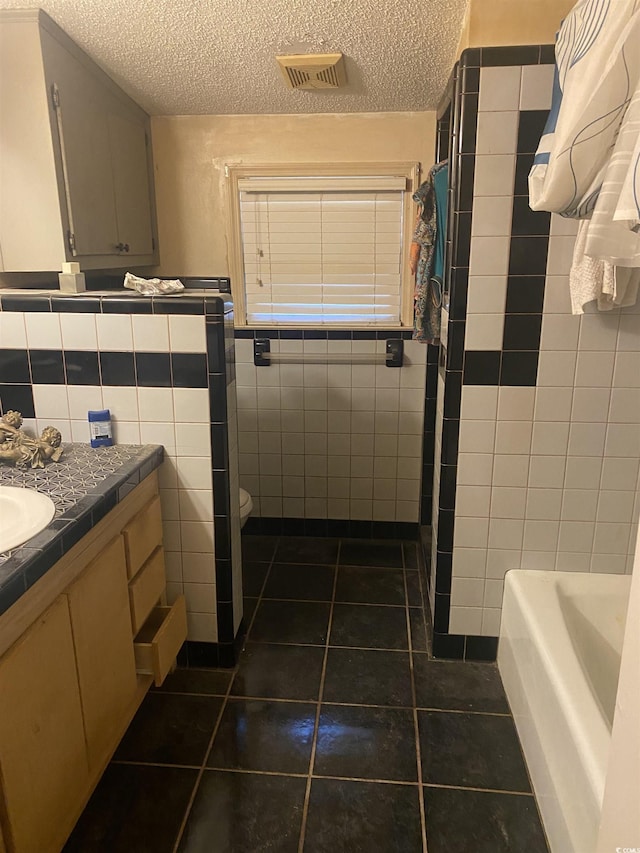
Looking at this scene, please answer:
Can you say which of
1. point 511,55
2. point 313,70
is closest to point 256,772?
point 511,55

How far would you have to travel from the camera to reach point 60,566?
4.48ft

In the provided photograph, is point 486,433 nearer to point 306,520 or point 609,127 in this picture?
point 609,127

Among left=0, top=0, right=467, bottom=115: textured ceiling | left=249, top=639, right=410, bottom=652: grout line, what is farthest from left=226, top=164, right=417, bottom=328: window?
left=249, top=639, right=410, bottom=652: grout line

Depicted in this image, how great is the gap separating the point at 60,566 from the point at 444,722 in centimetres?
130

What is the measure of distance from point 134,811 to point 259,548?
5.17 ft

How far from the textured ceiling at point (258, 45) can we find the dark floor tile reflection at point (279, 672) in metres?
2.13

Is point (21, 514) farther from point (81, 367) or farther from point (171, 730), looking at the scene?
point (171, 730)

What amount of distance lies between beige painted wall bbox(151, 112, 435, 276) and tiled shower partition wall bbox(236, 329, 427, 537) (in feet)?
1.58

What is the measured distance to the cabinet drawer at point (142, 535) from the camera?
1759mm

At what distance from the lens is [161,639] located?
1908 millimetres

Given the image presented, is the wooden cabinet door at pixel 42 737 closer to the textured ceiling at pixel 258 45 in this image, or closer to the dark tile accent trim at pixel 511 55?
the textured ceiling at pixel 258 45

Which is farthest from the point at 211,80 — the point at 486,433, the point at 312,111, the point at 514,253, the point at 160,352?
the point at 486,433

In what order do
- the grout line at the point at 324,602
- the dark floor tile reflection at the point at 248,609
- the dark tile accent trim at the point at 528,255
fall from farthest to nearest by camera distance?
the grout line at the point at 324,602 → the dark floor tile reflection at the point at 248,609 → the dark tile accent trim at the point at 528,255

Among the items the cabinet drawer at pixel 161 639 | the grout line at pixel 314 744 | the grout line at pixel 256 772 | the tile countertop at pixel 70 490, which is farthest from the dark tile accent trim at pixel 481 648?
the tile countertop at pixel 70 490
